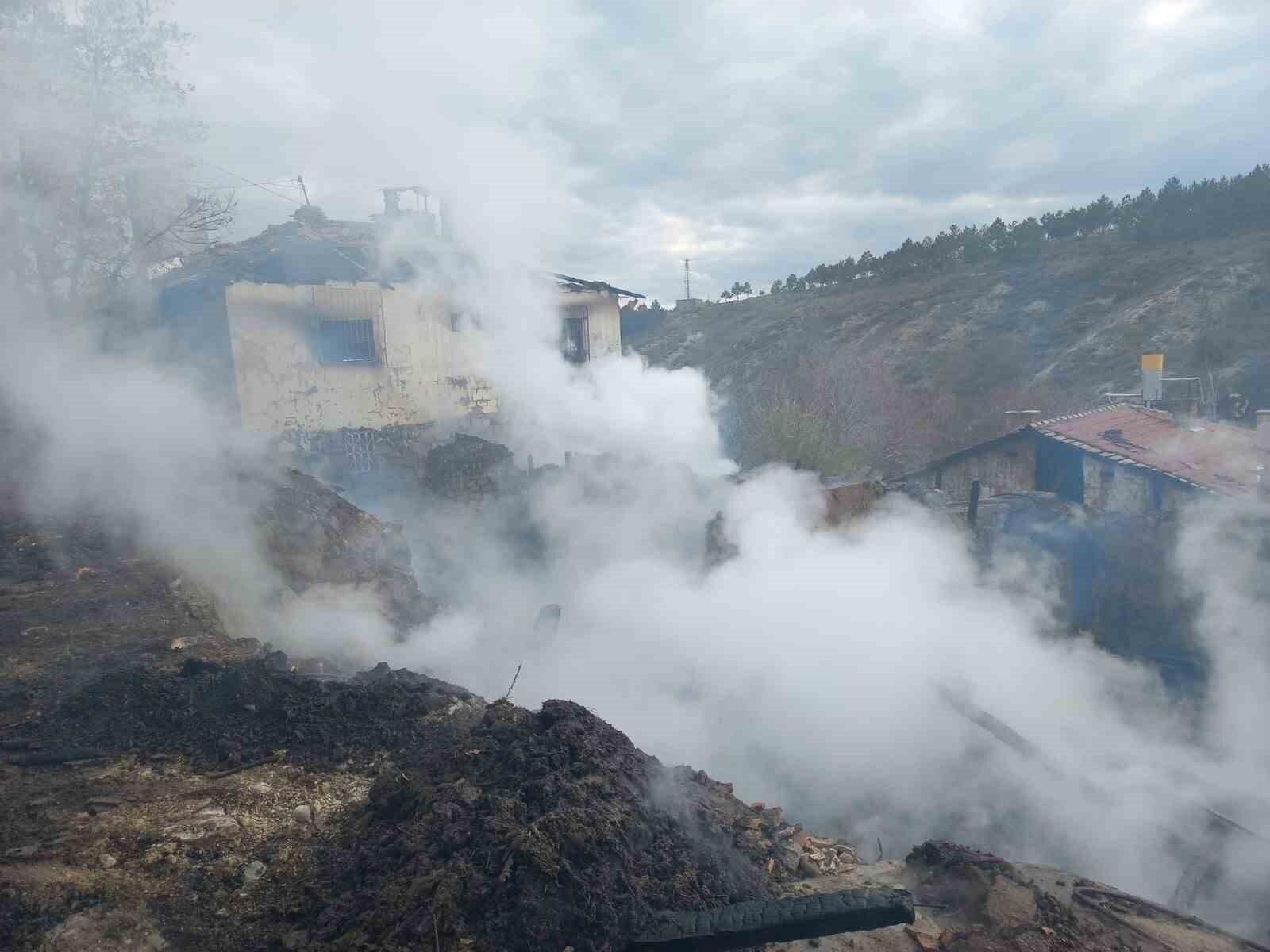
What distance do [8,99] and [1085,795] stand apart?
627 inches

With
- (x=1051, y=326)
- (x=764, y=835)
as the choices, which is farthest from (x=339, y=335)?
(x=1051, y=326)

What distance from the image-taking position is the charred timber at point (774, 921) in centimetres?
380

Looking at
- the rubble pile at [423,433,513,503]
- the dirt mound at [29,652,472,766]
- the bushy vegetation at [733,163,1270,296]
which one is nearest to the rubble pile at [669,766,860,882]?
the dirt mound at [29,652,472,766]

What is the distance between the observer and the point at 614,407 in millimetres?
14773

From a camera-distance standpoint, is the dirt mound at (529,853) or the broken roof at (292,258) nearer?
the dirt mound at (529,853)

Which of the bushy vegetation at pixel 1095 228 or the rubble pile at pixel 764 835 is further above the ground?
the bushy vegetation at pixel 1095 228

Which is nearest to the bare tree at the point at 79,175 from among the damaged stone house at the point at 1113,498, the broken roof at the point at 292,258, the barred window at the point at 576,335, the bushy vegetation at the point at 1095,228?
the broken roof at the point at 292,258

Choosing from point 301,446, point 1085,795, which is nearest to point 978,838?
point 1085,795

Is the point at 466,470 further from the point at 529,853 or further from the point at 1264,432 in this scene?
the point at 1264,432

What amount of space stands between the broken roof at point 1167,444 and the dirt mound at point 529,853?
940 centimetres

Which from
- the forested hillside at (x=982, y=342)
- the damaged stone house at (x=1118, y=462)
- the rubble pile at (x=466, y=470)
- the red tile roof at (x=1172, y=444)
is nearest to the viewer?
the red tile roof at (x=1172, y=444)

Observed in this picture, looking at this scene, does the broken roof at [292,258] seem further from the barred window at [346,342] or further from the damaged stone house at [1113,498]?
the damaged stone house at [1113,498]

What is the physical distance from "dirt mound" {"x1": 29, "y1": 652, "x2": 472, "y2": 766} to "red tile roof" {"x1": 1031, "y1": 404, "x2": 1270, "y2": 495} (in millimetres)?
10310

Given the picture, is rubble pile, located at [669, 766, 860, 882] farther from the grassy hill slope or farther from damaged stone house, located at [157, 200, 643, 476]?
the grassy hill slope
